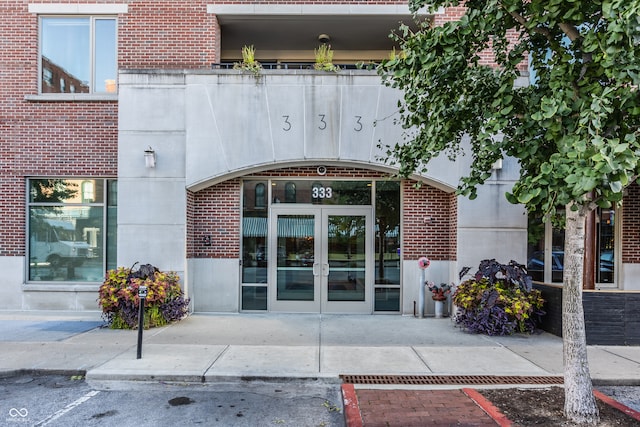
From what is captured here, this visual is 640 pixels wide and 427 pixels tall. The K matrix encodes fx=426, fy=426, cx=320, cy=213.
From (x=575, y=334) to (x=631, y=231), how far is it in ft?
23.7

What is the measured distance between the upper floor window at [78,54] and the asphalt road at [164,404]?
705 centimetres

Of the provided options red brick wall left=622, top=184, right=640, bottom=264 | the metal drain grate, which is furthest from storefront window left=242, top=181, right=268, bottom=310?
red brick wall left=622, top=184, right=640, bottom=264

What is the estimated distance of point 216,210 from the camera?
10055 millimetres

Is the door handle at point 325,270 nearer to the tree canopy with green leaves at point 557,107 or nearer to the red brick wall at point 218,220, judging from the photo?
the red brick wall at point 218,220

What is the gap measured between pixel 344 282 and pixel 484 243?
326 centimetres

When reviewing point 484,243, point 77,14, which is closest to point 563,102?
point 484,243

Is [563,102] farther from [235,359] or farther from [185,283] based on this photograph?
[185,283]

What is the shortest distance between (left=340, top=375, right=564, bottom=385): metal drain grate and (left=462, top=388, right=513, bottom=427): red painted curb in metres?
0.38

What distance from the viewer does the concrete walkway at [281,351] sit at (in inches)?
234

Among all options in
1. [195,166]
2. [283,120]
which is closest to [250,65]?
[283,120]

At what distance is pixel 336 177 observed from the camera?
10.1 metres

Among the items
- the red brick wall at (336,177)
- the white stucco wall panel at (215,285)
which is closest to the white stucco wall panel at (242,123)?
the red brick wall at (336,177)

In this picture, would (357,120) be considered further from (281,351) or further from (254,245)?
(281,351)

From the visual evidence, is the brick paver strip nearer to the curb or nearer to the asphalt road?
the asphalt road
